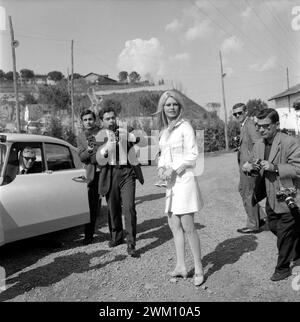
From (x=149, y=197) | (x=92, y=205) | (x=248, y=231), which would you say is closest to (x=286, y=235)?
(x=248, y=231)

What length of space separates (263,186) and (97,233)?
9.75 feet

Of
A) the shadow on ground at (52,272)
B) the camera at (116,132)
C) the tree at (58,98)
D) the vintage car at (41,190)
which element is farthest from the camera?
the tree at (58,98)

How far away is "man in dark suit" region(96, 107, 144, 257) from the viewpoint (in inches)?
189

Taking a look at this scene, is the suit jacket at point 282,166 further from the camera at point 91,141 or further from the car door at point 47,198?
the car door at point 47,198

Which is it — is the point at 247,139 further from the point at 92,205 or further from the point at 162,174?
the point at 92,205

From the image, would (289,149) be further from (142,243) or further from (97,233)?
(97,233)

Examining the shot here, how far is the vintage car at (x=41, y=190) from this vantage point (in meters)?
4.33

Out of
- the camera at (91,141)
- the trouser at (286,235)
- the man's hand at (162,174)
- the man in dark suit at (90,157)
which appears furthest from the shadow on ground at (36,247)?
the trouser at (286,235)

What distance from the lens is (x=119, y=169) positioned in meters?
4.94

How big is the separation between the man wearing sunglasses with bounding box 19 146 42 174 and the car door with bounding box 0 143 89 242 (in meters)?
0.15

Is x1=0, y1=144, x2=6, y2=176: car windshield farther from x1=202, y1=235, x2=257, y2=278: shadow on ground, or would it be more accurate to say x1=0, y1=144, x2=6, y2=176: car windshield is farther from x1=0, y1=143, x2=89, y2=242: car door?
x1=202, y1=235, x2=257, y2=278: shadow on ground

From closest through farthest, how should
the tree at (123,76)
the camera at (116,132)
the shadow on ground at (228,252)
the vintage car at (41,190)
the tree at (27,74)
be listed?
the vintage car at (41,190) → the shadow on ground at (228,252) → the camera at (116,132) → the tree at (123,76) → the tree at (27,74)

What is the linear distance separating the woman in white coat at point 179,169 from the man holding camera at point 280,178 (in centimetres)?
60

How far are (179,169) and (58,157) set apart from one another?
235 centimetres
